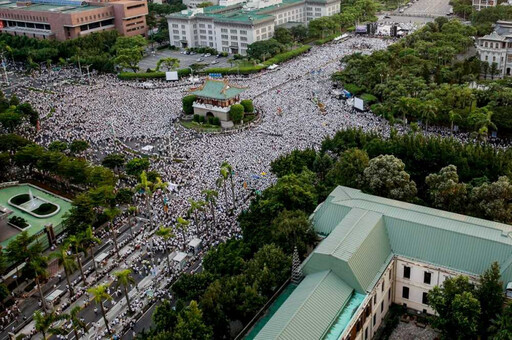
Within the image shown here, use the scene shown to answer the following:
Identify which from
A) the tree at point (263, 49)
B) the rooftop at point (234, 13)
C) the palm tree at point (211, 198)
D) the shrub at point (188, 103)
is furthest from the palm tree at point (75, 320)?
the rooftop at point (234, 13)

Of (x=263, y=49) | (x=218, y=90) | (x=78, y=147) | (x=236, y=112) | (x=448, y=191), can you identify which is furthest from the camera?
(x=263, y=49)

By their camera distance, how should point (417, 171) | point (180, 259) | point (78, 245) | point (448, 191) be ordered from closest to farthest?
point (78, 245) < point (448, 191) < point (180, 259) < point (417, 171)

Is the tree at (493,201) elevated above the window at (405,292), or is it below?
above

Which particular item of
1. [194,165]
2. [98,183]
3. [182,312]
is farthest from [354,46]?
[182,312]

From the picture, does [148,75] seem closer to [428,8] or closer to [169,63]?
[169,63]

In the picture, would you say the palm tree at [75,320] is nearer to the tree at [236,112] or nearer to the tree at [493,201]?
the tree at [493,201]

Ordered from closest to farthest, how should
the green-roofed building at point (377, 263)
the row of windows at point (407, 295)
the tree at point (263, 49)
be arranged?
the green-roofed building at point (377, 263) → the row of windows at point (407, 295) → the tree at point (263, 49)

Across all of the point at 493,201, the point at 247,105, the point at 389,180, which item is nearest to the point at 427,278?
the point at 493,201
